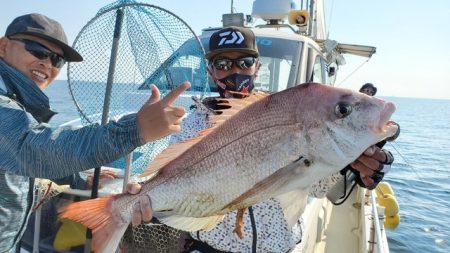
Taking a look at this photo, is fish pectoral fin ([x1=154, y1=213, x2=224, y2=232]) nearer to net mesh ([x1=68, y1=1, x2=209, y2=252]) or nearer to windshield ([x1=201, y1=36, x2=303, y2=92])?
net mesh ([x1=68, y1=1, x2=209, y2=252])

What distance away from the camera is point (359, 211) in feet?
21.9

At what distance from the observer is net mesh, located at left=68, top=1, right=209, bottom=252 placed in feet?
10.1

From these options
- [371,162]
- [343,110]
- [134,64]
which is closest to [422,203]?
[134,64]

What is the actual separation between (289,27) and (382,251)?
4.51 metres

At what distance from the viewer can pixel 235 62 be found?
2832mm

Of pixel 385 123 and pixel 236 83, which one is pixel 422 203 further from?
pixel 385 123

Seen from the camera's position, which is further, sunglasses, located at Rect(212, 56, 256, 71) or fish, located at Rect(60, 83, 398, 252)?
sunglasses, located at Rect(212, 56, 256, 71)

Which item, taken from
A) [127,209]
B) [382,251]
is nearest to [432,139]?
[382,251]

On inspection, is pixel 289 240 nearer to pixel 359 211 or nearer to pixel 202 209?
pixel 202 209

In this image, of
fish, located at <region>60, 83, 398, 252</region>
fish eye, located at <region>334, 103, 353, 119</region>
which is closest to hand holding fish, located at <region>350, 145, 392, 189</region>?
fish, located at <region>60, 83, 398, 252</region>

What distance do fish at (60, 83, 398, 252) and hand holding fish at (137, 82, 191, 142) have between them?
249 millimetres

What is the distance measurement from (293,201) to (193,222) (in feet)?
1.66

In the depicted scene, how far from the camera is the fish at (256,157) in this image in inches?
67.8

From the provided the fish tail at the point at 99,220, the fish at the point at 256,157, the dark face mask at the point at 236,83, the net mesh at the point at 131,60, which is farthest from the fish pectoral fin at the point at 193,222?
the net mesh at the point at 131,60
